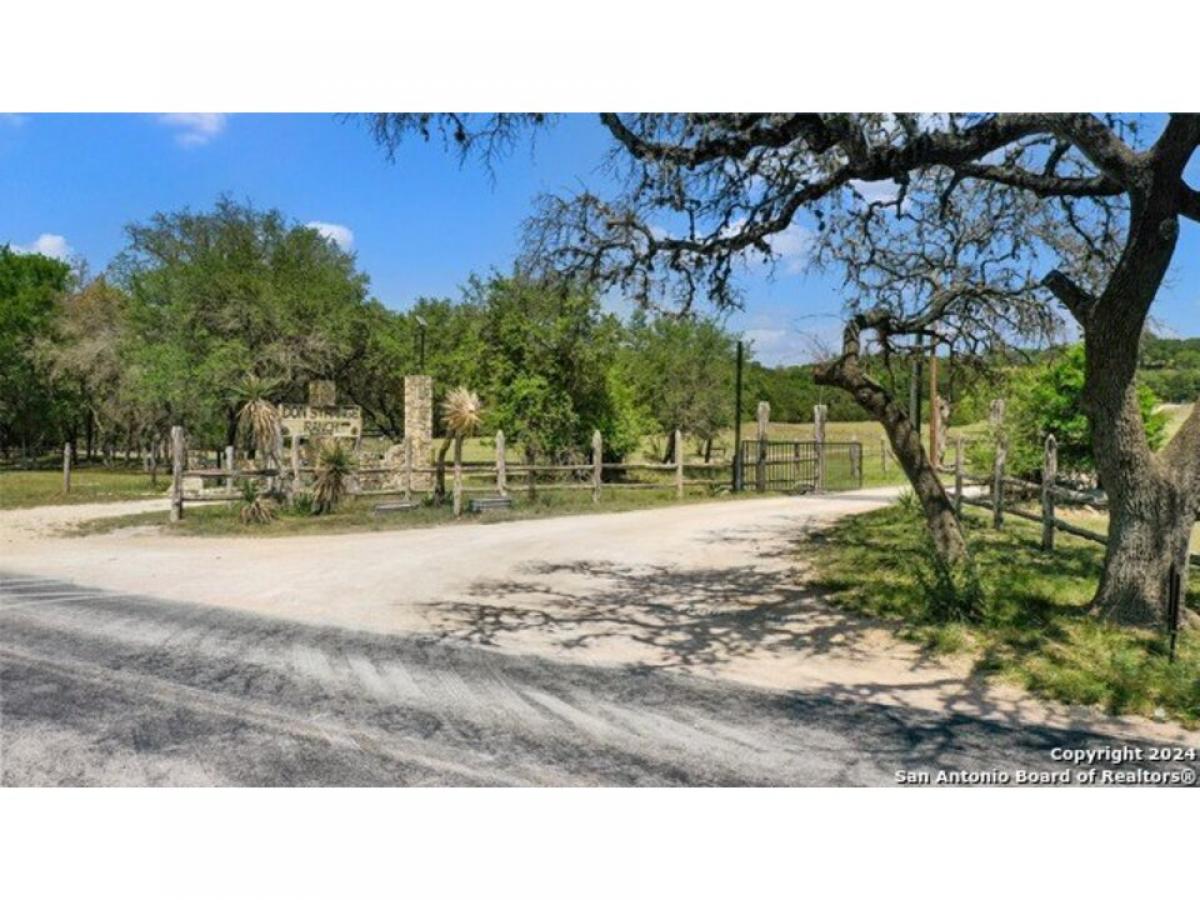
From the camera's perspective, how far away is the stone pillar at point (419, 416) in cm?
983

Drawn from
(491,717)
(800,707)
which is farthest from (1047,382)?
(491,717)

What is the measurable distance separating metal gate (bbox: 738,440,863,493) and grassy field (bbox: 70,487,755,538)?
600 cm

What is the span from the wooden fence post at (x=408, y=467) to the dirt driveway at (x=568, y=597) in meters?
2.53

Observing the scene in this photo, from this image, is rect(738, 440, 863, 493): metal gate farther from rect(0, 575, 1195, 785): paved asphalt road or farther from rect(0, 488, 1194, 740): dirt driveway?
rect(0, 575, 1195, 785): paved asphalt road

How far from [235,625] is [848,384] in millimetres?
4144

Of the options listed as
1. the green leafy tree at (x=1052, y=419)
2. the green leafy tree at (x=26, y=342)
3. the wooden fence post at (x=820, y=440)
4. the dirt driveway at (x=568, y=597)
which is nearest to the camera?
the dirt driveway at (x=568, y=597)

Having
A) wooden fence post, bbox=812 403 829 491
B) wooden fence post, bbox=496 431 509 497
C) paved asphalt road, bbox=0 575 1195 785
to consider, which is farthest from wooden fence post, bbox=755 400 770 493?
paved asphalt road, bbox=0 575 1195 785

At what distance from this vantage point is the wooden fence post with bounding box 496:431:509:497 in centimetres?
797

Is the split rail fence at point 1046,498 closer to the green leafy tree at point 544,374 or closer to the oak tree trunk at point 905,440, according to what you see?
the oak tree trunk at point 905,440

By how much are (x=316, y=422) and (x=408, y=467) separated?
1696 mm

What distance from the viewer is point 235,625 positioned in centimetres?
364

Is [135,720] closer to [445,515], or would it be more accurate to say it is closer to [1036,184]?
[445,515]

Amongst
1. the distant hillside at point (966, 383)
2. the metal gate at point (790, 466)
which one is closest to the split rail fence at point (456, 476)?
the metal gate at point (790, 466)

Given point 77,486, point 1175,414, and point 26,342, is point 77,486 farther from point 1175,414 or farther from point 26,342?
point 1175,414
